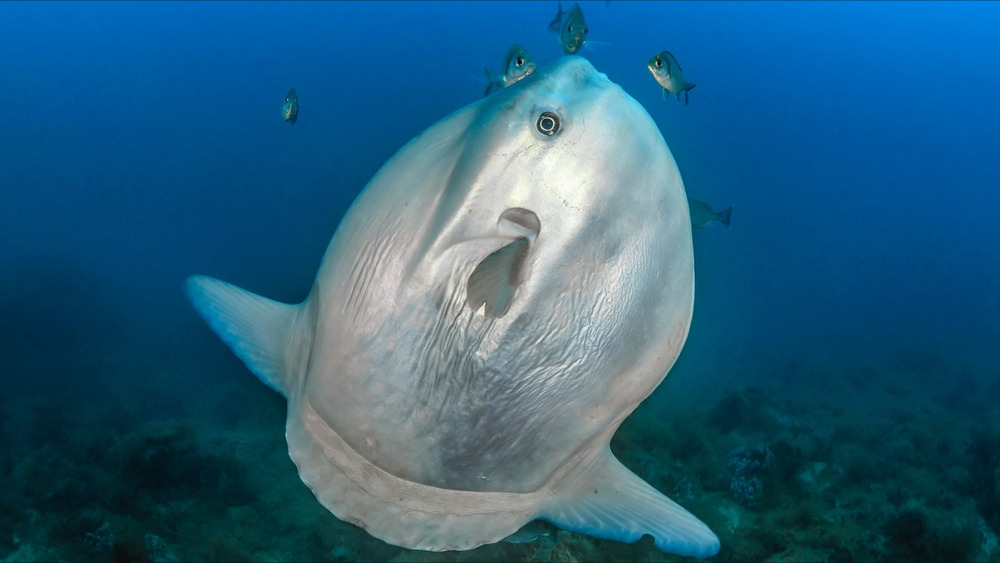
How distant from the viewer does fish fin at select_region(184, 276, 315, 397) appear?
6.26 ft

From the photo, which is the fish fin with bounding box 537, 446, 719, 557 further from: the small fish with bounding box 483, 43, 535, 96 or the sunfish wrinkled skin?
the small fish with bounding box 483, 43, 535, 96

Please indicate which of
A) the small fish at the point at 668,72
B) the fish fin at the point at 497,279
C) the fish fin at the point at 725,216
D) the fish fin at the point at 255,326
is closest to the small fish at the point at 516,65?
the small fish at the point at 668,72

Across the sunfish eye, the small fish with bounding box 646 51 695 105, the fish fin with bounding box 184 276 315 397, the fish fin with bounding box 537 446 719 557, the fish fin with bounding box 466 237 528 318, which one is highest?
the small fish with bounding box 646 51 695 105

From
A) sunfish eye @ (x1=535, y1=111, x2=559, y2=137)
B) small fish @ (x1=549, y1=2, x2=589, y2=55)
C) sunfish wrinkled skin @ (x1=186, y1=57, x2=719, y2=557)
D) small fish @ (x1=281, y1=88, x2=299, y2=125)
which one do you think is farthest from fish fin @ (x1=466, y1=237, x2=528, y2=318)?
small fish @ (x1=281, y1=88, x2=299, y2=125)

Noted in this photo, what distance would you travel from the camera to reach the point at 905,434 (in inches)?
386

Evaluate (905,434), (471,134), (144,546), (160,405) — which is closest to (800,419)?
(905,434)

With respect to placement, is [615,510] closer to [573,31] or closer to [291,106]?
[573,31]

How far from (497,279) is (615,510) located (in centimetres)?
87

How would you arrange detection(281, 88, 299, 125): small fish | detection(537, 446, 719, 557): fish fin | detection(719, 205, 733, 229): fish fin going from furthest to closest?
detection(719, 205, 733, 229): fish fin < detection(281, 88, 299, 125): small fish < detection(537, 446, 719, 557): fish fin

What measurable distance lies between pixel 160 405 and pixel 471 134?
11490 millimetres

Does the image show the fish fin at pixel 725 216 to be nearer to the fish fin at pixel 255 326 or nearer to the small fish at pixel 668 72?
the small fish at pixel 668 72

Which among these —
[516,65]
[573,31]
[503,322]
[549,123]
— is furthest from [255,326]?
[573,31]

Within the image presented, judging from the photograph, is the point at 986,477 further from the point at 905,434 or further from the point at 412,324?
the point at 412,324

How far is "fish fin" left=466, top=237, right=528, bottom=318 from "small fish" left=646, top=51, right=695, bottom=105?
3979 mm
